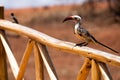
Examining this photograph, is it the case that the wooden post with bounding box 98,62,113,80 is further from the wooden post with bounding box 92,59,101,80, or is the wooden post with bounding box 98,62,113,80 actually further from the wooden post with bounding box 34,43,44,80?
the wooden post with bounding box 34,43,44,80

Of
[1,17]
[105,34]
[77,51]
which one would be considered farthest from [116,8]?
[77,51]

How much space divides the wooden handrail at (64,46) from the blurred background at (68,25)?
23.3ft

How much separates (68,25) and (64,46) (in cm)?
1431

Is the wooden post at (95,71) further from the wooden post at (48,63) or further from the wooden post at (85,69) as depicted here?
the wooden post at (48,63)

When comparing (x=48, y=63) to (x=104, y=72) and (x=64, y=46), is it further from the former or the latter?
(x=104, y=72)

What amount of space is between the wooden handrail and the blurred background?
7.09 meters

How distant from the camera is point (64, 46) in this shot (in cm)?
402

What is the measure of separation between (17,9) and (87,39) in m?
20.7

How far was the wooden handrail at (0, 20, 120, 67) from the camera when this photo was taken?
3472mm

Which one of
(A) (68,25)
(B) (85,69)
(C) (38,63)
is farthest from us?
(A) (68,25)

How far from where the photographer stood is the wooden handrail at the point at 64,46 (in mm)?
3472

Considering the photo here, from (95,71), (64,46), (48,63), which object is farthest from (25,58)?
(95,71)

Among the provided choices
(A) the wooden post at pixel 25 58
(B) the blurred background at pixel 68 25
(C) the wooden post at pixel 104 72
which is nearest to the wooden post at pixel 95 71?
(C) the wooden post at pixel 104 72

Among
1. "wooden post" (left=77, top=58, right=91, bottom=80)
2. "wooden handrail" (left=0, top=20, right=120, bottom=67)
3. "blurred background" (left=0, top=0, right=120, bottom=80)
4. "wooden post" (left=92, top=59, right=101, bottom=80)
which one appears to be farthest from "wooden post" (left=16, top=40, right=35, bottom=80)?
"blurred background" (left=0, top=0, right=120, bottom=80)
